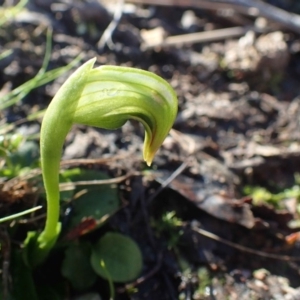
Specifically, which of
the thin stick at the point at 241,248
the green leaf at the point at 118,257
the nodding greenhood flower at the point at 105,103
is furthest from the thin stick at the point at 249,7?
the nodding greenhood flower at the point at 105,103

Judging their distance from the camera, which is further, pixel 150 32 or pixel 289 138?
pixel 150 32

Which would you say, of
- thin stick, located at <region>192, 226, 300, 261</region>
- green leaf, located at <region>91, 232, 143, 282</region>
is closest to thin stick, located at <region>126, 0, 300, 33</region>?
thin stick, located at <region>192, 226, 300, 261</region>

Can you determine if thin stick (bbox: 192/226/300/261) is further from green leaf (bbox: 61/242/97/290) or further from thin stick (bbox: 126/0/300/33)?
thin stick (bbox: 126/0/300/33)

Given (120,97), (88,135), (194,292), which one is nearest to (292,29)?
(88,135)

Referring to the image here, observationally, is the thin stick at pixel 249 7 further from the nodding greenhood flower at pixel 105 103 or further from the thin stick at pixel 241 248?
the nodding greenhood flower at pixel 105 103

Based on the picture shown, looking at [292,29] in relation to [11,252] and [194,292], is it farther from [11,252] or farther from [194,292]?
[11,252]

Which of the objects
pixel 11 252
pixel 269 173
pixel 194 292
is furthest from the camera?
pixel 269 173

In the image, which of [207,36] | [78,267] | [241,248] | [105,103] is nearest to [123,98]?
[105,103]
